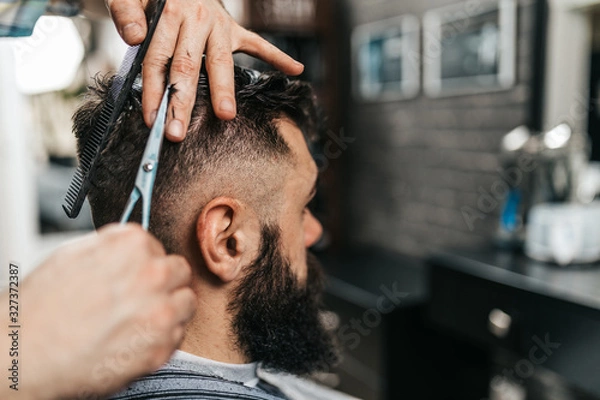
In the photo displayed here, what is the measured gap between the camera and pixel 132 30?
83 cm

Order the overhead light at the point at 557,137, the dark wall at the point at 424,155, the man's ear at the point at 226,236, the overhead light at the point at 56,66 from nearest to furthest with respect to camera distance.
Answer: the man's ear at the point at 226,236, the overhead light at the point at 557,137, the dark wall at the point at 424,155, the overhead light at the point at 56,66

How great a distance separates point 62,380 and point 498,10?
85.6 inches

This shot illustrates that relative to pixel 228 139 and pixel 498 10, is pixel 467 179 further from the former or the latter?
pixel 228 139

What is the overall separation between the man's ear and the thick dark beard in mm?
32

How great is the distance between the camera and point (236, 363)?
1.07 metres

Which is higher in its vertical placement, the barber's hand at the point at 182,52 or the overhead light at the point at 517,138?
the barber's hand at the point at 182,52

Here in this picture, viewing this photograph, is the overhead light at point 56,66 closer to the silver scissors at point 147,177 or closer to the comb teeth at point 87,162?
the comb teeth at point 87,162

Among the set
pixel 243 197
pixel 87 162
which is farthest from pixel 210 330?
pixel 87 162

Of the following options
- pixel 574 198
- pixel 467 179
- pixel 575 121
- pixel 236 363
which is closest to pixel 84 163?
pixel 236 363

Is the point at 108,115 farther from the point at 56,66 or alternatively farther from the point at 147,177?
the point at 56,66

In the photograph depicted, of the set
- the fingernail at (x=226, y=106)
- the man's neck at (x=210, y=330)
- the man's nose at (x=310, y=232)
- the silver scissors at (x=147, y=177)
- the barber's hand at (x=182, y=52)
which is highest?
the barber's hand at (x=182, y=52)

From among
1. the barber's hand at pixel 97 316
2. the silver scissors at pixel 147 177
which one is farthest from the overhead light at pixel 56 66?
the barber's hand at pixel 97 316

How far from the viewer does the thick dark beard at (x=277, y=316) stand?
104cm

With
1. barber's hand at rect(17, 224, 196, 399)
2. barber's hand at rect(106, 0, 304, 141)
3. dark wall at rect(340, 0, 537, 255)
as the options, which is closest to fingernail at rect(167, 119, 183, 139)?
barber's hand at rect(106, 0, 304, 141)
